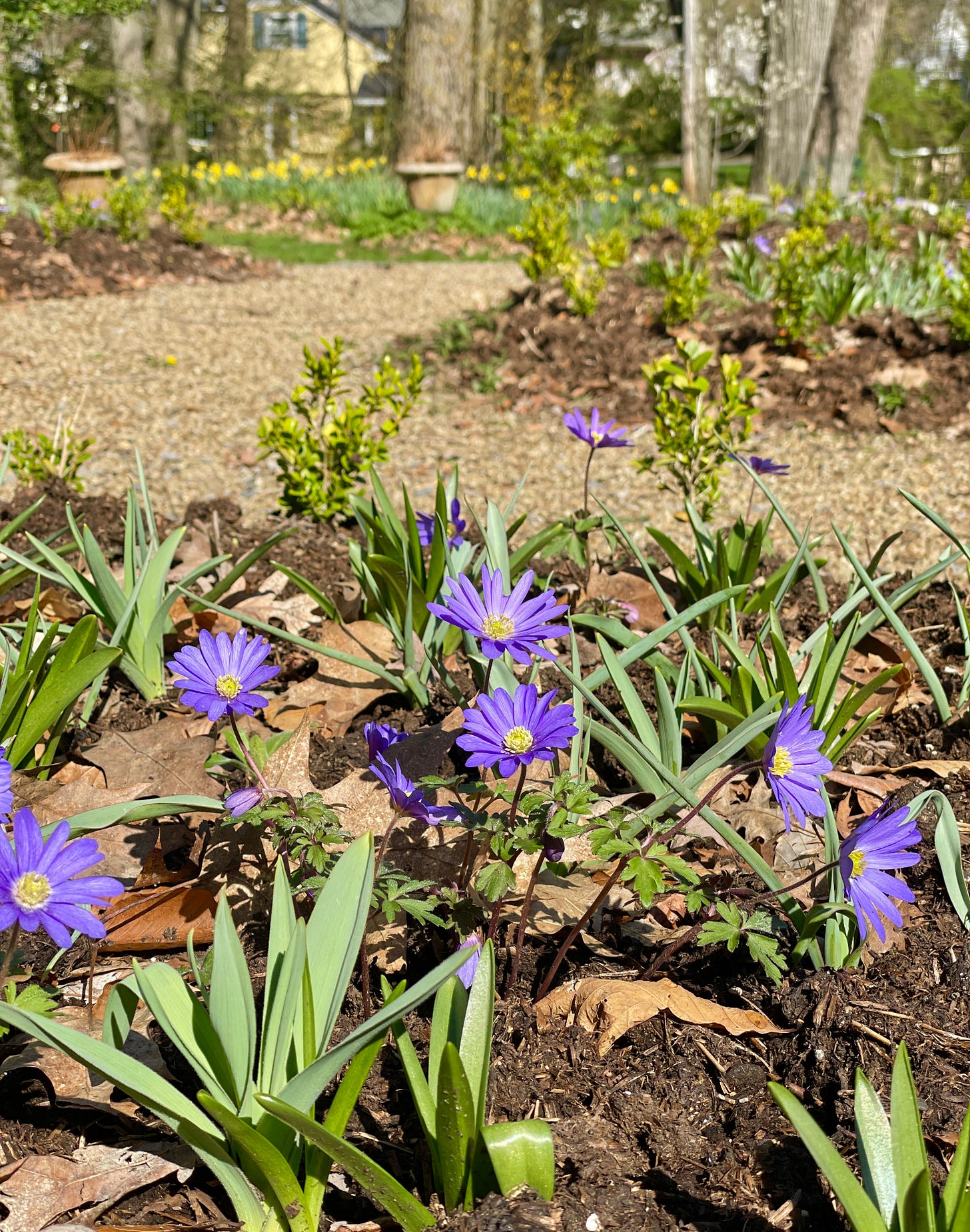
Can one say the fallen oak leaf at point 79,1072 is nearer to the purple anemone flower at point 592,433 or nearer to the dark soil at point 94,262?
the purple anemone flower at point 592,433

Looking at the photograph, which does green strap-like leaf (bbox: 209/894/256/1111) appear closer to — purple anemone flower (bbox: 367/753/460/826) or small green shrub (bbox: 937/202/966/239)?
purple anemone flower (bbox: 367/753/460/826)

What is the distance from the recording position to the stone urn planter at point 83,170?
10953 mm

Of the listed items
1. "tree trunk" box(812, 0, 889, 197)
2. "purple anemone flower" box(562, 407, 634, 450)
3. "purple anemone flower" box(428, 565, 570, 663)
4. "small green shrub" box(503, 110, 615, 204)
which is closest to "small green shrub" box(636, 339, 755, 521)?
"purple anemone flower" box(562, 407, 634, 450)

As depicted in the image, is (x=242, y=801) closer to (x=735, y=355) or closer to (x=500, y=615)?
(x=500, y=615)

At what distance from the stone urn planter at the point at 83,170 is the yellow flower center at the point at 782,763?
1147 cm

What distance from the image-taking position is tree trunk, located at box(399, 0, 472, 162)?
11.4 metres

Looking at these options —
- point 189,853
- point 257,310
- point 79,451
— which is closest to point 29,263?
point 257,310

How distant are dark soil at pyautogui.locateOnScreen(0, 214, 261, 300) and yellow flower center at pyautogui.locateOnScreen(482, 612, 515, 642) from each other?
6.81m

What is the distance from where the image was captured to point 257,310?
7.11 meters

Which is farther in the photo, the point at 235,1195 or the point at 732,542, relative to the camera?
the point at 732,542

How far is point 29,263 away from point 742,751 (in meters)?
7.25

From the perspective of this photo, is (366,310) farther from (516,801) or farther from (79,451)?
(516,801)

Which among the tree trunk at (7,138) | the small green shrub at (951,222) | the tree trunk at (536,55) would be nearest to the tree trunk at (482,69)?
the tree trunk at (536,55)

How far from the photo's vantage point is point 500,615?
1.50 metres
